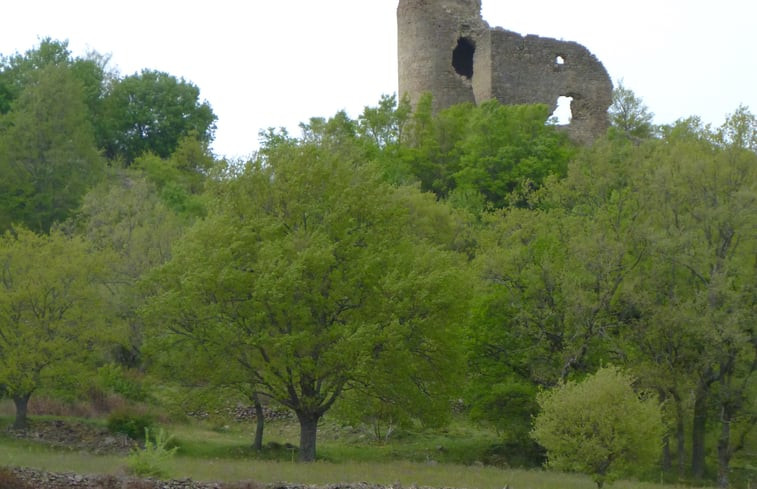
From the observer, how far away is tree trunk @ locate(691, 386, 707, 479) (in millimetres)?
29656

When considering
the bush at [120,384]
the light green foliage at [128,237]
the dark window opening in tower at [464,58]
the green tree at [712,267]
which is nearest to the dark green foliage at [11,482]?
the light green foliage at [128,237]

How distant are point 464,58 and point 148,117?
18.9 m

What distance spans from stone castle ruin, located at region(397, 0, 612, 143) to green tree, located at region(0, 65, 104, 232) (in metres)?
15.8

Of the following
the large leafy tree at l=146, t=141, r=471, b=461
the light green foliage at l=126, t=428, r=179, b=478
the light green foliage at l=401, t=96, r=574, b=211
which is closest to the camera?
the light green foliage at l=126, t=428, r=179, b=478

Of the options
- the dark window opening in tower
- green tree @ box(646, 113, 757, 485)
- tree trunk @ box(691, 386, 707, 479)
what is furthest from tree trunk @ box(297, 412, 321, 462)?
the dark window opening in tower

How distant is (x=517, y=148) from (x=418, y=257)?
70.4 feet

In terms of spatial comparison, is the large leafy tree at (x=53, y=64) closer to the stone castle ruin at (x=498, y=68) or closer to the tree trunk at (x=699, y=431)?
the stone castle ruin at (x=498, y=68)

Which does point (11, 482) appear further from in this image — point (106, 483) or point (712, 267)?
point (712, 267)

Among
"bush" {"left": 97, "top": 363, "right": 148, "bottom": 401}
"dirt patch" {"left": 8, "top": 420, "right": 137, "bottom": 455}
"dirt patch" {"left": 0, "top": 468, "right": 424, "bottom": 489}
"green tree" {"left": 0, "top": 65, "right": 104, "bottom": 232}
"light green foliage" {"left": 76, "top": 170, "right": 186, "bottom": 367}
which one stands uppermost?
"green tree" {"left": 0, "top": 65, "right": 104, "bottom": 232}

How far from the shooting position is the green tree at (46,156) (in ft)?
149

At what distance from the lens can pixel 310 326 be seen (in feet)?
89.1

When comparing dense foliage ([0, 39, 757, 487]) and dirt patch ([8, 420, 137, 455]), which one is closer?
dense foliage ([0, 39, 757, 487])

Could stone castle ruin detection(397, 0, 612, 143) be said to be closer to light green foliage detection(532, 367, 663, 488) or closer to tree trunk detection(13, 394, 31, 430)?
tree trunk detection(13, 394, 31, 430)

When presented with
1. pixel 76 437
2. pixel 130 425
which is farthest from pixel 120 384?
pixel 76 437
